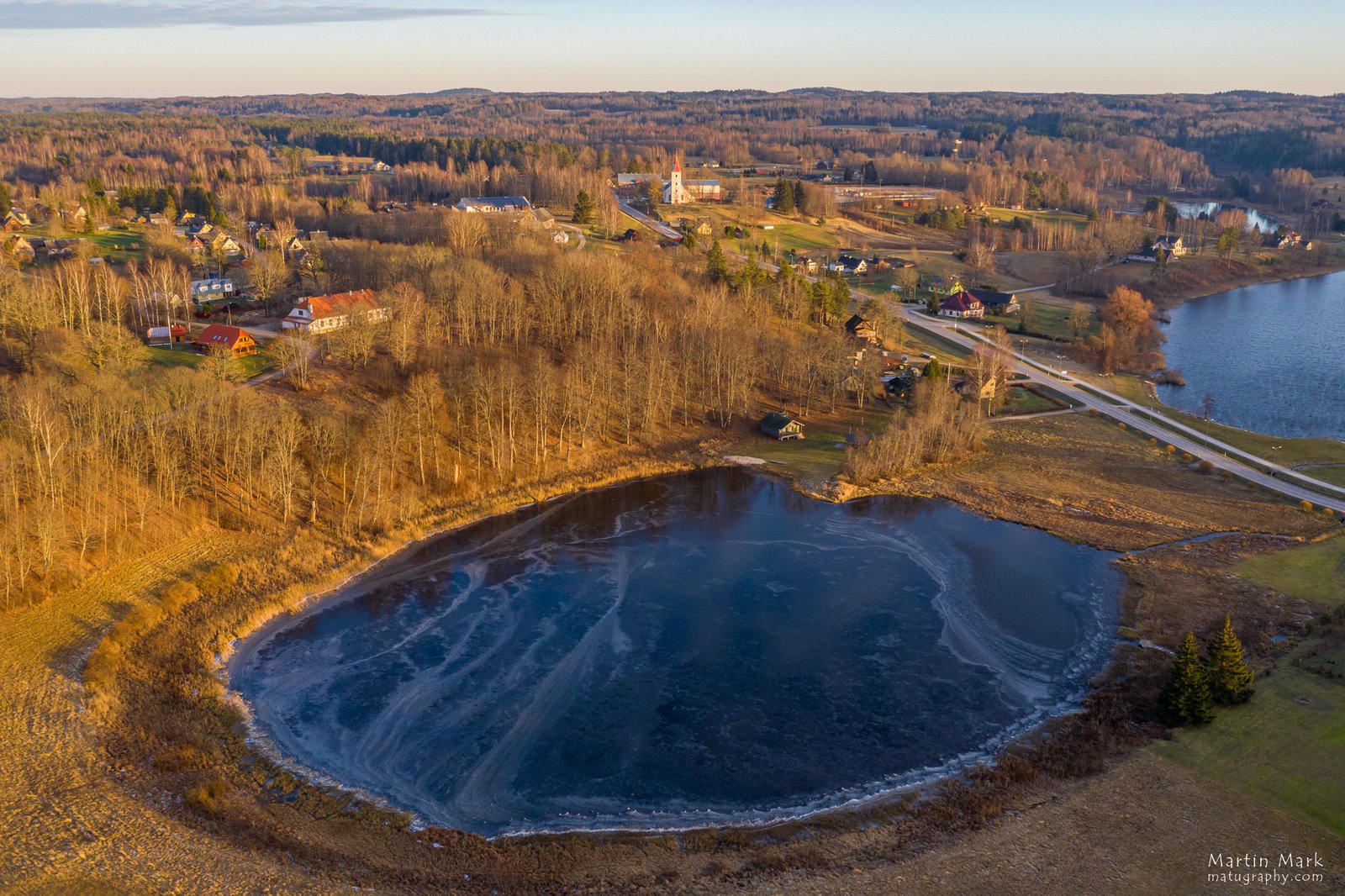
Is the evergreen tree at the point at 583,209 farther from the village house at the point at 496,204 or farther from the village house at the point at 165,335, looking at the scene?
the village house at the point at 165,335

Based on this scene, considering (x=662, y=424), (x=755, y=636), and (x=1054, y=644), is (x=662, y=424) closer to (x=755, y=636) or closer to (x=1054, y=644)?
(x=755, y=636)

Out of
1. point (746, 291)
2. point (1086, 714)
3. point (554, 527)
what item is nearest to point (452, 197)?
point (746, 291)

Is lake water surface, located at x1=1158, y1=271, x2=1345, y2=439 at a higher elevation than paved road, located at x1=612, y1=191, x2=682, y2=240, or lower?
lower

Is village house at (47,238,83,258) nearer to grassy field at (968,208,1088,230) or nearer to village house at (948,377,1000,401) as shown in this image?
village house at (948,377,1000,401)

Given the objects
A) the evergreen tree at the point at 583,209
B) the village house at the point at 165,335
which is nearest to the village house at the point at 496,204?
the evergreen tree at the point at 583,209

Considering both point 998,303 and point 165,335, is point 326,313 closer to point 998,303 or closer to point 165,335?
point 165,335

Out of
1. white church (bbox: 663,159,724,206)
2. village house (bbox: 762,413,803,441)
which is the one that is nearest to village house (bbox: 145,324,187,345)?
village house (bbox: 762,413,803,441)

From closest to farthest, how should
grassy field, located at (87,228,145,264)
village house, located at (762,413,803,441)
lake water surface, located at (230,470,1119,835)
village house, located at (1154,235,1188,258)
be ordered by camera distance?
lake water surface, located at (230,470,1119,835) → village house, located at (762,413,803,441) → grassy field, located at (87,228,145,264) → village house, located at (1154,235,1188,258)
